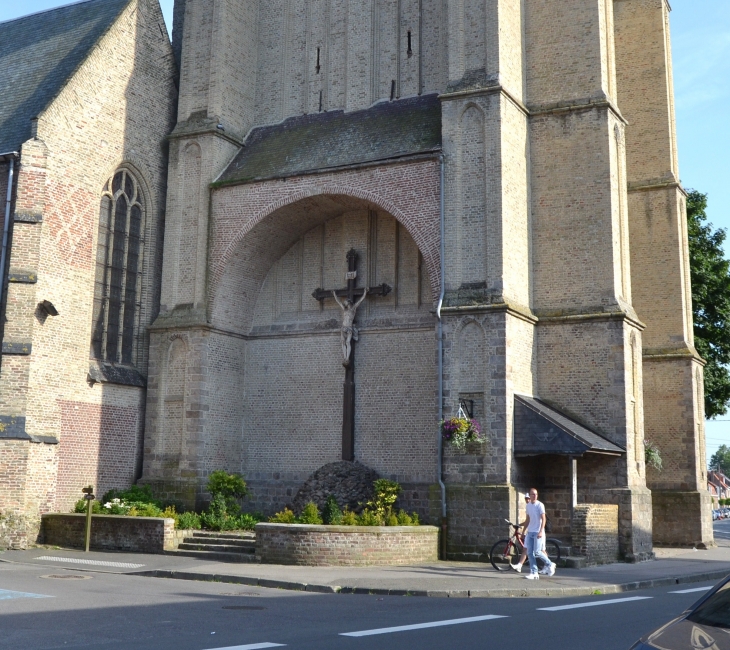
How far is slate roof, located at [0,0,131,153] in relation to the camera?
21094 mm

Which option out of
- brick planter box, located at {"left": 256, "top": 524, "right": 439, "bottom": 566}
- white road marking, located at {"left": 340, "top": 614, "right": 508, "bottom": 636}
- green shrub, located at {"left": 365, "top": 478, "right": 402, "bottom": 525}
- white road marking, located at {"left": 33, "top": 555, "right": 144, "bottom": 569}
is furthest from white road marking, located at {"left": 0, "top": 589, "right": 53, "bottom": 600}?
green shrub, located at {"left": 365, "top": 478, "right": 402, "bottom": 525}

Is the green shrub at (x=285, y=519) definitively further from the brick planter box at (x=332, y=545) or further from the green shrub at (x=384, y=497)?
the green shrub at (x=384, y=497)

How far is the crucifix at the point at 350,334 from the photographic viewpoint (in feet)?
70.9

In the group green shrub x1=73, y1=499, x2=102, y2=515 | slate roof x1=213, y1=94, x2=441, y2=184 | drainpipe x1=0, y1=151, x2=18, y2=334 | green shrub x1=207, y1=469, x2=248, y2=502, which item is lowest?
green shrub x1=73, y1=499, x2=102, y2=515

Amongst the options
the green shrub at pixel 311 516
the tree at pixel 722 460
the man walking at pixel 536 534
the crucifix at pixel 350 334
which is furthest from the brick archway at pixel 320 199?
the tree at pixel 722 460

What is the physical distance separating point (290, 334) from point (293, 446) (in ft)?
9.12

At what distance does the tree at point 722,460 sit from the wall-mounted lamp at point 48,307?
146912 mm

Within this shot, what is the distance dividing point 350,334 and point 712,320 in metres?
13.6

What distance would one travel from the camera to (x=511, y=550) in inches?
691

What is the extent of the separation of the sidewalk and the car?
8977 mm

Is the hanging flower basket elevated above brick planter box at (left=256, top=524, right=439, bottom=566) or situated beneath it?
elevated above

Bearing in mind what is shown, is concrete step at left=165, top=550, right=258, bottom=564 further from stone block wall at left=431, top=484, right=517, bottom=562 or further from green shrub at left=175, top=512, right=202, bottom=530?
stone block wall at left=431, top=484, right=517, bottom=562

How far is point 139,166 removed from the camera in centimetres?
2284

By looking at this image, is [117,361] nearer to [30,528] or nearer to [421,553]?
[30,528]
